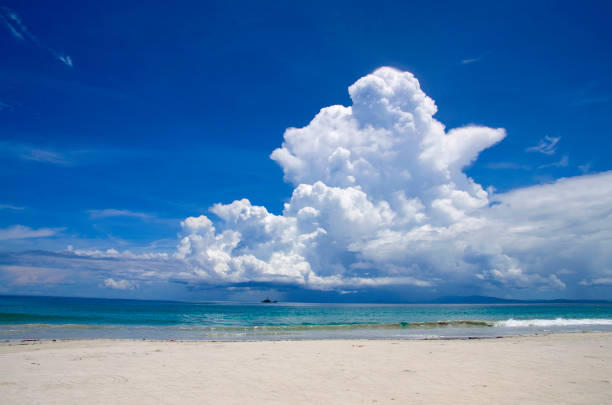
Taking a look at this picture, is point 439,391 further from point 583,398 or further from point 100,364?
point 100,364

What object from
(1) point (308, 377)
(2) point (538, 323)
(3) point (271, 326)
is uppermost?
(1) point (308, 377)

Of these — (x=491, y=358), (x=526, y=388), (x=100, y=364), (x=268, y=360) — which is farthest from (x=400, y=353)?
(x=100, y=364)

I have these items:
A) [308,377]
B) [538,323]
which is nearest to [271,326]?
[308,377]

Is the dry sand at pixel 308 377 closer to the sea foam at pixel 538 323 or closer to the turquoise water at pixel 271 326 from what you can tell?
the turquoise water at pixel 271 326

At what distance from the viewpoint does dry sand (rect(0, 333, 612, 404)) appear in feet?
28.1

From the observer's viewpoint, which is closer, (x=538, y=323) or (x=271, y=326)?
(x=271, y=326)

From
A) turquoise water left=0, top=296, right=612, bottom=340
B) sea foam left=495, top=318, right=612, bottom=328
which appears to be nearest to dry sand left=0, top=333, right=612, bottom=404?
turquoise water left=0, top=296, right=612, bottom=340

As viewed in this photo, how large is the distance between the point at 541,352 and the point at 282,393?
13.2m

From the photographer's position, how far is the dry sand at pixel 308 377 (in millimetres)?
8570

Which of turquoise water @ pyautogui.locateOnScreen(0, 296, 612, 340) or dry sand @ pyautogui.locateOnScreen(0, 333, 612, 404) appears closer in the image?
dry sand @ pyautogui.locateOnScreen(0, 333, 612, 404)

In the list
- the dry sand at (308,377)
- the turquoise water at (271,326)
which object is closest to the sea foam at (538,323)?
the turquoise water at (271,326)

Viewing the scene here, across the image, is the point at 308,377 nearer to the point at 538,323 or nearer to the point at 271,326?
the point at 271,326

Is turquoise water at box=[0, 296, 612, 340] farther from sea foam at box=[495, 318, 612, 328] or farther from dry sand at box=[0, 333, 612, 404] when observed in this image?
dry sand at box=[0, 333, 612, 404]

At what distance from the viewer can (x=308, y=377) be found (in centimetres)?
1095
